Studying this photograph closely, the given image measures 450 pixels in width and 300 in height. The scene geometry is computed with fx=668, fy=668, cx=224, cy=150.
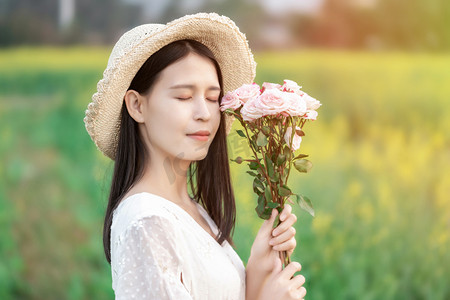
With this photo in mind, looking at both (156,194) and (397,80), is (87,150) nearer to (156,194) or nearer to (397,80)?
(397,80)

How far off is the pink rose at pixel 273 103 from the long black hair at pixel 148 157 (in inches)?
8.2

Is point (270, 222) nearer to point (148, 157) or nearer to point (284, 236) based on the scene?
point (284, 236)

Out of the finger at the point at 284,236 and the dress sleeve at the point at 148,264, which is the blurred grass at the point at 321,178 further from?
the dress sleeve at the point at 148,264

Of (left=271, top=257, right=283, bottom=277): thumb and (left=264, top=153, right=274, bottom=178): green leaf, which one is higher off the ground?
(left=264, top=153, right=274, bottom=178): green leaf

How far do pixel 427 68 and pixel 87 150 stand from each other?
2091 millimetres

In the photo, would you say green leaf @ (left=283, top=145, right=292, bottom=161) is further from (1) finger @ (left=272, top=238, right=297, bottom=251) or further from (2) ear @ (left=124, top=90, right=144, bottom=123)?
(2) ear @ (left=124, top=90, right=144, bottom=123)

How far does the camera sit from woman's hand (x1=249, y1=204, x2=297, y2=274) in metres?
1.61

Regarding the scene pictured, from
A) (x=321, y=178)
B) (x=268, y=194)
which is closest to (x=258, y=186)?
(x=268, y=194)

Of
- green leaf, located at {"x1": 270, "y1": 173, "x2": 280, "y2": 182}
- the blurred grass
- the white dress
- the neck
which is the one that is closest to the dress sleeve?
the white dress

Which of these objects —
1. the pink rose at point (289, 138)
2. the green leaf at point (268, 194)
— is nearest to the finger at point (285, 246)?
the green leaf at point (268, 194)

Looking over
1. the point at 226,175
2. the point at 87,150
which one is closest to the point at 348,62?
the point at 87,150

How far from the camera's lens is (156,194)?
1.63 m

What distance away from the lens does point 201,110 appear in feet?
5.24

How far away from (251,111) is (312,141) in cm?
240
